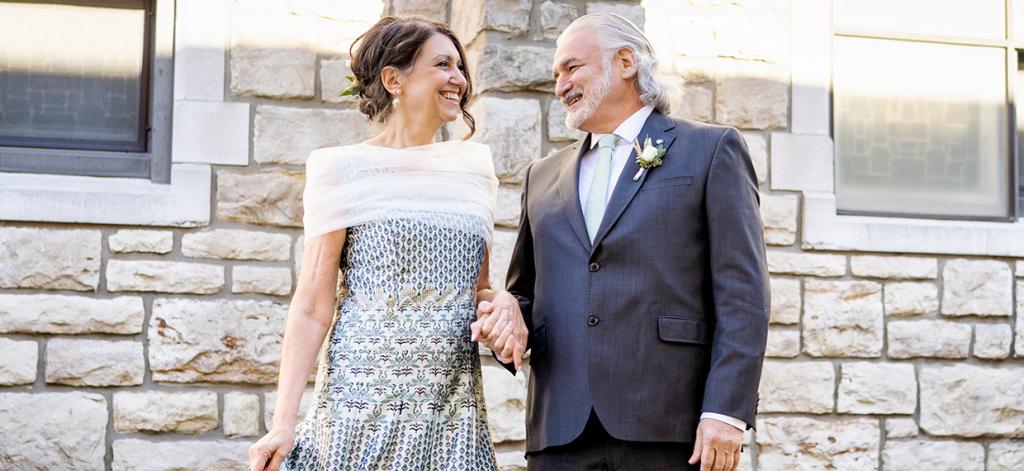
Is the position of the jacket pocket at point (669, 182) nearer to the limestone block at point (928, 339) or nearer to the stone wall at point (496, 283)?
the stone wall at point (496, 283)

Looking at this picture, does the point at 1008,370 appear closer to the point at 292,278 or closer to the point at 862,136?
the point at 862,136

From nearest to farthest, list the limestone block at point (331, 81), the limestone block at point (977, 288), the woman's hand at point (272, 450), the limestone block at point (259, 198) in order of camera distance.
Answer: the woman's hand at point (272, 450) → the limestone block at point (259, 198) → the limestone block at point (331, 81) → the limestone block at point (977, 288)

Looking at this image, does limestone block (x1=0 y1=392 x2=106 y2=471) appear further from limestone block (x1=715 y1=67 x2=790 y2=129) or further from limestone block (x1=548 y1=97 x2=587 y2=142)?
limestone block (x1=715 y1=67 x2=790 y2=129)

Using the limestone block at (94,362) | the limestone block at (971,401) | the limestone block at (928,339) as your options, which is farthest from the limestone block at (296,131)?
the limestone block at (971,401)

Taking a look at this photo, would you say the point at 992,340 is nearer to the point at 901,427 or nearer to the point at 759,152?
the point at 901,427

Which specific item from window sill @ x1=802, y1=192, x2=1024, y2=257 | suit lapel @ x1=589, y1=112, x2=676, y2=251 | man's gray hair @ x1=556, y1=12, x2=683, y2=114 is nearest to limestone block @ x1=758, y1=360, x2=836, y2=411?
window sill @ x1=802, y1=192, x2=1024, y2=257

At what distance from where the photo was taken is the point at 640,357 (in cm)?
254

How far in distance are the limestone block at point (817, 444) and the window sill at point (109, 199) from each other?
2.40m

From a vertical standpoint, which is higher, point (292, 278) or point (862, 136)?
point (862, 136)

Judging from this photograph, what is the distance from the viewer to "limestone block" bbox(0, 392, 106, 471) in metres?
4.07

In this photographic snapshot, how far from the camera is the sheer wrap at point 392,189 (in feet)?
8.47

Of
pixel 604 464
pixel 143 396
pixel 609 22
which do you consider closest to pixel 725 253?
pixel 604 464

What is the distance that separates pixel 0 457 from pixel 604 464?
2.52 metres

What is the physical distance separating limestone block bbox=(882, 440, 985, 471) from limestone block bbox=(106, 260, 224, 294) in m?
2.82
